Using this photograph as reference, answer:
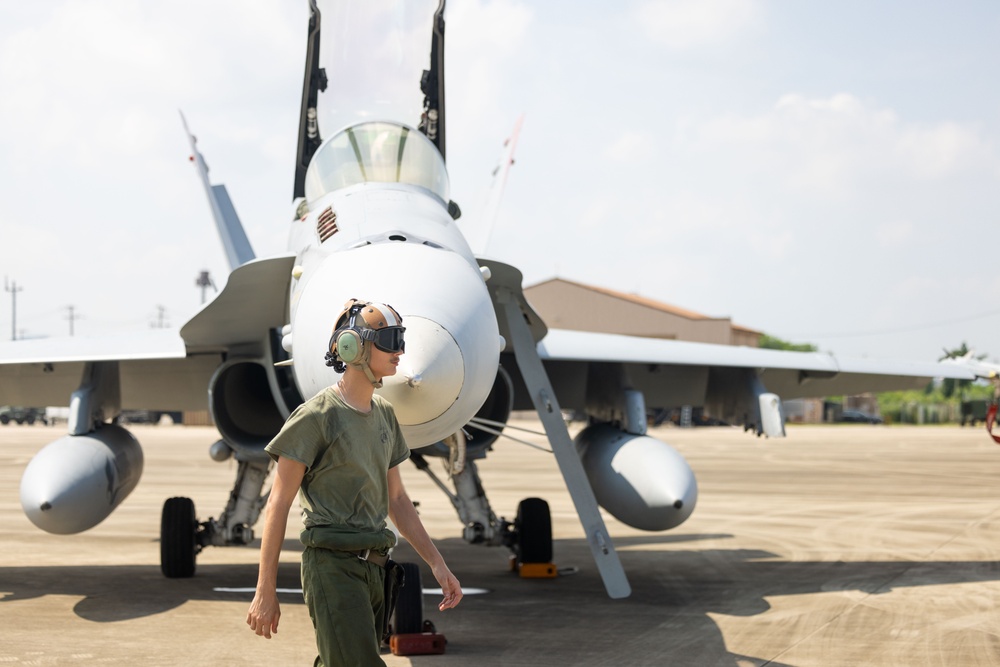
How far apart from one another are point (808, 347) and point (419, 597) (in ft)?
332

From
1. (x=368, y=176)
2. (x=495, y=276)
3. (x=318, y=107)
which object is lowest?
(x=495, y=276)

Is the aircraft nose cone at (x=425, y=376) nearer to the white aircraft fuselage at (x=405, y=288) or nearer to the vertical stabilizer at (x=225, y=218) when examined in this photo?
the white aircraft fuselage at (x=405, y=288)

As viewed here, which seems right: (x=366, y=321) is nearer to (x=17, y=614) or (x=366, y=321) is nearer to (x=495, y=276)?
Answer: (x=495, y=276)

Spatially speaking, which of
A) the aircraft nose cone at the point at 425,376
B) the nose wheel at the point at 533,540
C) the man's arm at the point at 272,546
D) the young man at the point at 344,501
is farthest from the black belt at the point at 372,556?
the nose wheel at the point at 533,540

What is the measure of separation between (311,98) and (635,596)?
4655 millimetres

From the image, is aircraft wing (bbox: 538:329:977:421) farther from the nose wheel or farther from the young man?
the young man

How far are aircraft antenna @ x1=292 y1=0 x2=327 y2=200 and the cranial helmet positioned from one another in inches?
187

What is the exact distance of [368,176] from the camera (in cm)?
703

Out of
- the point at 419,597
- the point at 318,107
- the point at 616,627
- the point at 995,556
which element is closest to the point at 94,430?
the point at 318,107

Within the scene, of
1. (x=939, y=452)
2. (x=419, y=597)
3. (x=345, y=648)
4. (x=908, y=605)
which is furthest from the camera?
(x=939, y=452)

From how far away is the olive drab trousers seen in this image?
3.25 metres

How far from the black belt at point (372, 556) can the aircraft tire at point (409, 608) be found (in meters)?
2.69

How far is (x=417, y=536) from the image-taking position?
11.8 ft

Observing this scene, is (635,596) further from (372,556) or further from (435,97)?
(372,556)
